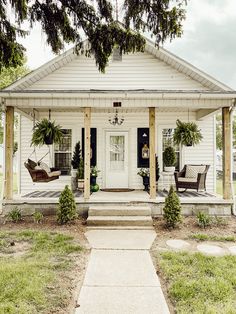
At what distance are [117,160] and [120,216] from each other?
3.63m

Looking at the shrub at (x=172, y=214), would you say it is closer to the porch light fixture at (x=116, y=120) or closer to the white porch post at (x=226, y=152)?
the white porch post at (x=226, y=152)

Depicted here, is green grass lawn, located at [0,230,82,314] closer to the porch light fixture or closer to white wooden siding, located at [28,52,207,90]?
the porch light fixture

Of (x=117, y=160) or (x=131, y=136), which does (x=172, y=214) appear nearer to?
(x=117, y=160)

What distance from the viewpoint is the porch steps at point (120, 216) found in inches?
269

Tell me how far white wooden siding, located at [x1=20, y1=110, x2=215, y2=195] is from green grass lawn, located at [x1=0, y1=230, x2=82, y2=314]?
4.70 metres

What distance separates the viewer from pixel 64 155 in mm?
10531

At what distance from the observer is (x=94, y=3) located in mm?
4078

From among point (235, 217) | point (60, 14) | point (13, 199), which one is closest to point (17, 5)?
point (60, 14)

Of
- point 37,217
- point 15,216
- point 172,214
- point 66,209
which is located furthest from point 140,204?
point 15,216

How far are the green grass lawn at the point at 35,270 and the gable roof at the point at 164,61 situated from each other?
225 inches

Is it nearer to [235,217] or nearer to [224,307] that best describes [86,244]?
[224,307]

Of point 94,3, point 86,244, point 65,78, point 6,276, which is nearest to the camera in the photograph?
point 6,276

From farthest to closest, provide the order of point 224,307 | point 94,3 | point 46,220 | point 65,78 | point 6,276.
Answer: point 65,78 → point 46,220 → point 94,3 → point 6,276 → point 224,307

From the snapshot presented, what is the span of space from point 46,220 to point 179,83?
6634 millimetres
